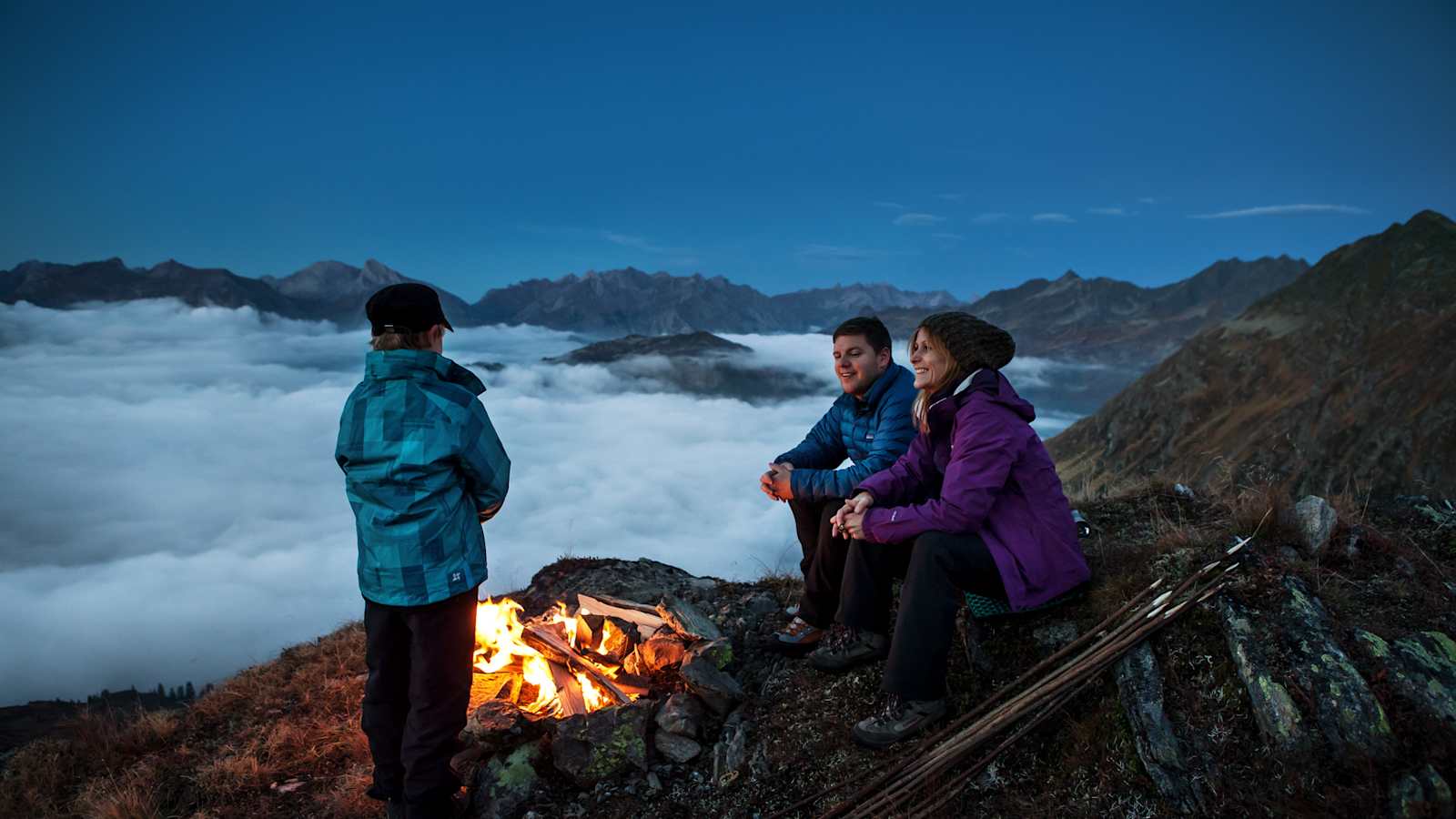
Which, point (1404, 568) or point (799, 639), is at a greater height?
point (1404, 568)

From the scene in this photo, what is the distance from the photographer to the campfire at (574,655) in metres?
5.51

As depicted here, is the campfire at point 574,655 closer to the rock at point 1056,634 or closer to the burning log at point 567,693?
the burning log at point 567,693

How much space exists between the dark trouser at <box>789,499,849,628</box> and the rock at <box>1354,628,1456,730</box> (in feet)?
9.18

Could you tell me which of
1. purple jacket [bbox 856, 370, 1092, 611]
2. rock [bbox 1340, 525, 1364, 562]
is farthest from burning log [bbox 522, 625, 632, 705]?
rock [bbox 1340, 525, 1364, 562]

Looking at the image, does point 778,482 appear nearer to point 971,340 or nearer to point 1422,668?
point 971,340

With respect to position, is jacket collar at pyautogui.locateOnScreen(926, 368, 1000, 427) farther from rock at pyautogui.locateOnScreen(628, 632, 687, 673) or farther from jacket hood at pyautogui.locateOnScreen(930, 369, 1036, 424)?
rock at pyautogui.locateOnScreen(628, 632, 687, 673)

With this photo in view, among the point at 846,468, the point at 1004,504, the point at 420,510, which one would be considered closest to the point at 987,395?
the point at 1004,504

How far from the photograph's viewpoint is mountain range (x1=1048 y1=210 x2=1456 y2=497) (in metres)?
34.4

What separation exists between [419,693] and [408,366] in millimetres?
1868

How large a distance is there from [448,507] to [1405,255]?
74.8 metres

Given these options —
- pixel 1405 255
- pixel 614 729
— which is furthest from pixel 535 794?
pixel 1405 255

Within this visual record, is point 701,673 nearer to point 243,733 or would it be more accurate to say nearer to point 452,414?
point 452,414

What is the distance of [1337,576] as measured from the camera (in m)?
4.23

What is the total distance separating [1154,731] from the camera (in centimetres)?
360
